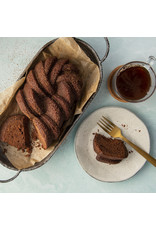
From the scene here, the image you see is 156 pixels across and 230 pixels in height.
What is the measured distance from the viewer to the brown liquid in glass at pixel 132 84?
8.36 feet

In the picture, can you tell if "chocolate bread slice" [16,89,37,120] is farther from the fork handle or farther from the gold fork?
the fork handle

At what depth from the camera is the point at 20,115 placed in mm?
2621

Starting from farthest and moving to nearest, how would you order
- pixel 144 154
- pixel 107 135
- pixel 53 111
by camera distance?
1. pixel 107 135
2. pixel 144 154
3. pixel 53 111

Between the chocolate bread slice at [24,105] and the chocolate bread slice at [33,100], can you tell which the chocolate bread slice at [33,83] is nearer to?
the chocolate bread slice at [33,100]

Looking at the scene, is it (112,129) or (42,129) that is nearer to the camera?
(42,129)

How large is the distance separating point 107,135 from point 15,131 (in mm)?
1200

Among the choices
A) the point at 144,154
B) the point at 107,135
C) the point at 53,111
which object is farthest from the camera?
the point at 107,135

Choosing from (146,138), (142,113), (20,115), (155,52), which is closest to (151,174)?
(146,138)

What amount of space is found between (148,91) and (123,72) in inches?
15.2

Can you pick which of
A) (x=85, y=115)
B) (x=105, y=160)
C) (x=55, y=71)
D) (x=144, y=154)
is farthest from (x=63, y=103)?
(x=144, y=154)

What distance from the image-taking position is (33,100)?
2.34 metres

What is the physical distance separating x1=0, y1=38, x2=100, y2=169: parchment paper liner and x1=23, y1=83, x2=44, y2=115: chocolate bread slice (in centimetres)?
18

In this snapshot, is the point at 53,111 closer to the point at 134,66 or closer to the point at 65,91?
the point at 65,91

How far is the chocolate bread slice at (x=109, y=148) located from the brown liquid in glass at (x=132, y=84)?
2.07 feet
